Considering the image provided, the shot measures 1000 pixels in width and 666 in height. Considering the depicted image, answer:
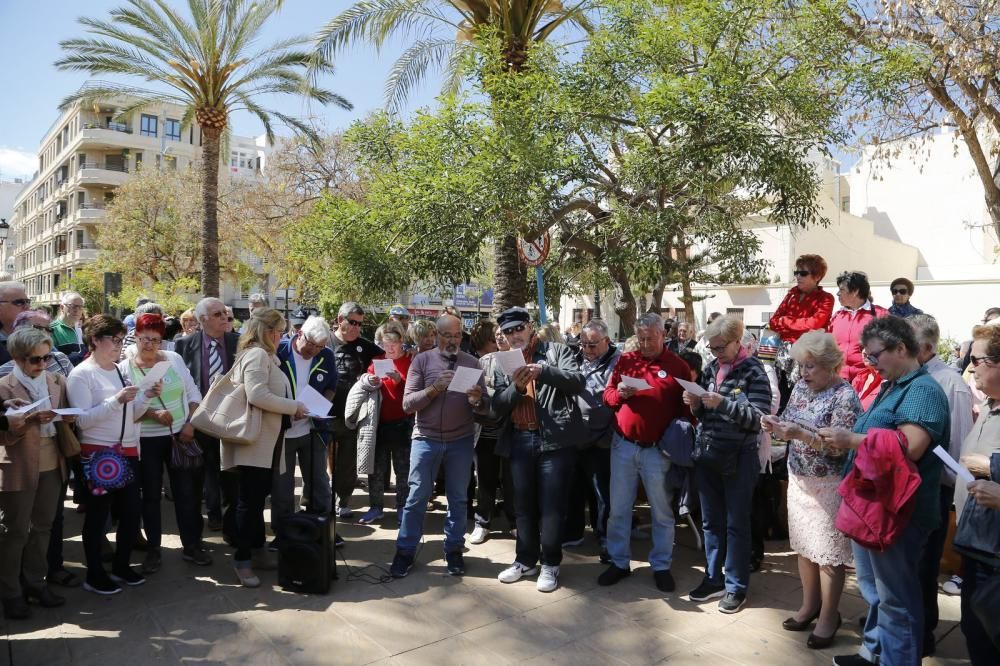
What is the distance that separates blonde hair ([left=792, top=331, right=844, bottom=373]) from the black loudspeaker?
337 centimetres

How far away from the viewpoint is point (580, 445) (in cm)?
500

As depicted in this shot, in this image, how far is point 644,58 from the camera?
8570mm

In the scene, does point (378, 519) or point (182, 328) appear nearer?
point (378, 519)

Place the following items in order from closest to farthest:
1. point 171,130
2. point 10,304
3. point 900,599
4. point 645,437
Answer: point 900,599
point 645,437
point 10,304
point 171,130

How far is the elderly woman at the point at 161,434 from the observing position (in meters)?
5.03

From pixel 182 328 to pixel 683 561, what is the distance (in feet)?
20.3

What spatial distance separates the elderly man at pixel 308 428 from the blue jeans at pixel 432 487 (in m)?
0.98

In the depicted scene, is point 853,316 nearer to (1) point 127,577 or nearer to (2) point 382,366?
(2) point 382,366

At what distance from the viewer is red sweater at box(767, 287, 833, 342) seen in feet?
18.3

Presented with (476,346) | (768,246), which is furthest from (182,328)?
(768,246)

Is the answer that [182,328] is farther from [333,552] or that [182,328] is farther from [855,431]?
[855,431]

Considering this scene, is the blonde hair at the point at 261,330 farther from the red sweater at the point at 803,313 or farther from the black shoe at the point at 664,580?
the red sweater at the point at 803,313

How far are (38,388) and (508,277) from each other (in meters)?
7.19

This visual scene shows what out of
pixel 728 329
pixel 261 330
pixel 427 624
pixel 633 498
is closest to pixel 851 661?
pixel 633 498
